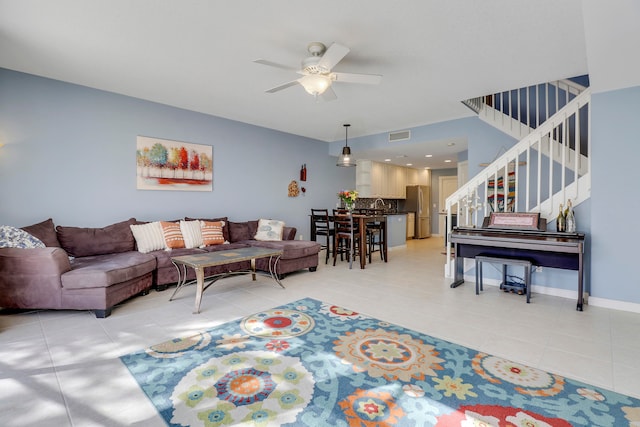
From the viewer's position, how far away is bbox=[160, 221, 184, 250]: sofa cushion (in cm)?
420

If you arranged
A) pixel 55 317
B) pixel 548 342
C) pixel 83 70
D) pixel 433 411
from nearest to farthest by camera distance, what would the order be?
pixel 433 411 → pixel 548 342 → pixel 55 317 → pixel 83 70

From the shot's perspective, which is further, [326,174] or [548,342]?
[326,174]

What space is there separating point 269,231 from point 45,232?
2.86 meters

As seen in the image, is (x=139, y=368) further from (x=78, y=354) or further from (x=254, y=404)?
(x=254, y=404)

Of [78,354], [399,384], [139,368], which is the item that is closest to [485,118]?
[399,384]

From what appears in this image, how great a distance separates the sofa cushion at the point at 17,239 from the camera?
291cm

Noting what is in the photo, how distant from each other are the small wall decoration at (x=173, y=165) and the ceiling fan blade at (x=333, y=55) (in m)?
3.08

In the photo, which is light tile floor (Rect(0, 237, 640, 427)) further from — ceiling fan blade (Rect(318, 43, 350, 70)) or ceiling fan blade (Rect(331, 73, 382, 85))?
ceiling fan blade (Rect(318, 43, 350, 70))

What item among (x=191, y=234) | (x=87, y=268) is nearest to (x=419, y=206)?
(x=191, y=234)

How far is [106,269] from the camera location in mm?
3002

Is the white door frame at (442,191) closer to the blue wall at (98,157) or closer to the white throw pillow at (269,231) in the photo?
the blue wall at (98,157)

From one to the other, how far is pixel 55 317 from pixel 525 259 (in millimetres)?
4976

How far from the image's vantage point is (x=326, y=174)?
24.3 ft

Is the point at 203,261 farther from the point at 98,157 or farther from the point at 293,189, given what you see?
the point at 293,189
